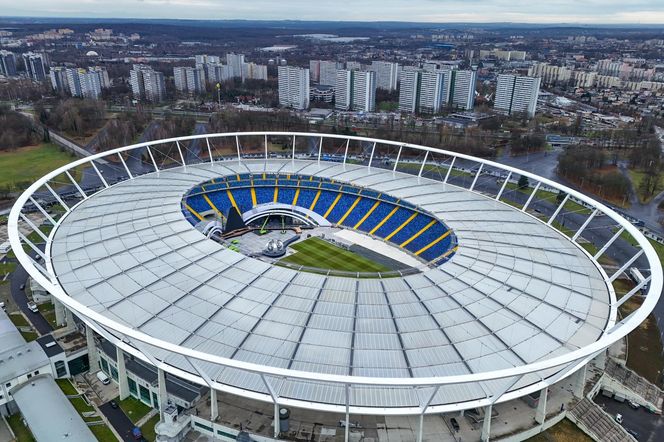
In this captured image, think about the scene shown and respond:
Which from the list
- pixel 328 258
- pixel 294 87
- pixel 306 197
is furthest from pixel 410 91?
pixel 328 258

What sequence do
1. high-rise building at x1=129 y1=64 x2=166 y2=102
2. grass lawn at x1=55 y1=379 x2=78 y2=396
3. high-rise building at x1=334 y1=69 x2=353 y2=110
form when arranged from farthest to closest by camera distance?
high-rise building at x1=129 y1=64 x2=166 y2=102 → high-rise building at x1=334 y1=69 x2=353 y2=110 → grass lawn at x1=55 y1=379 x2=78 y2=396

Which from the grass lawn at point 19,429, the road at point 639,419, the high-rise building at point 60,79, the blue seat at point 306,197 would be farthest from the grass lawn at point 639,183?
the high-rise building at point 60,79

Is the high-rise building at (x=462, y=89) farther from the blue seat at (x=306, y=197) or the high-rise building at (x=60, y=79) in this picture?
the high-rise building at (x=60, y=79)

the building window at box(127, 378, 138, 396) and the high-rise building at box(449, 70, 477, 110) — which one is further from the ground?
the high-rise building at box(449, 70, 477, 110)

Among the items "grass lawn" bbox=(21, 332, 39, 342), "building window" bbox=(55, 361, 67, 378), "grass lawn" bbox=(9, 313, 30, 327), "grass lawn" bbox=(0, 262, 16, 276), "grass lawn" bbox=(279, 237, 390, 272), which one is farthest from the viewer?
"grass lawn" bbox=(0, 262, 16, 276)

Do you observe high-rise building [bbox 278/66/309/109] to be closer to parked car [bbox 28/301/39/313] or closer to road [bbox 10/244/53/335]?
road [bbox 10/244/53/335]

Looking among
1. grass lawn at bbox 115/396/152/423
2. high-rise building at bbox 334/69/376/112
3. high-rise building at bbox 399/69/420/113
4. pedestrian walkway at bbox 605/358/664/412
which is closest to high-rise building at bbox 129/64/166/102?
high-rise building at bbox 334/69/376/112

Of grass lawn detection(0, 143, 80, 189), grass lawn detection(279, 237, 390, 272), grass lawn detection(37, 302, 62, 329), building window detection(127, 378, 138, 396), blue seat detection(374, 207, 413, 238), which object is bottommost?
grass lawn detection(0, 143, 80, 189)
